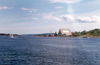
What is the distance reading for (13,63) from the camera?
43406mm

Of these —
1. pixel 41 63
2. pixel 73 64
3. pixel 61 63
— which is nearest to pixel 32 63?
pixel 41 63

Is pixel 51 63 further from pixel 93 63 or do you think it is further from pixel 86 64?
pixel 93 63

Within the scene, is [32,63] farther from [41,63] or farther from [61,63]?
[61,63]

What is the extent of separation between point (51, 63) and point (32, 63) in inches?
227

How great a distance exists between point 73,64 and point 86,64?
163 inches

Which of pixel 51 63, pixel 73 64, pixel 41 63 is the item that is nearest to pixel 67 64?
pixel 73 64

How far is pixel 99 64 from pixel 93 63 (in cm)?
197

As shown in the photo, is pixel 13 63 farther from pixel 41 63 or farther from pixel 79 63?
pixel 79 63

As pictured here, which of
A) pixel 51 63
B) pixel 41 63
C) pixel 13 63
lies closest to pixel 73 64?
pixel 51 63

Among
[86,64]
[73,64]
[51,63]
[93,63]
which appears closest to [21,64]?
[51,63]

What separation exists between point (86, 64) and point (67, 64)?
5.90 metres

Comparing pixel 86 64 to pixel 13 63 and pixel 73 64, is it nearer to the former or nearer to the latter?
pixel 73 64

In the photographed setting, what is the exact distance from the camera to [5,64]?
42438 mm

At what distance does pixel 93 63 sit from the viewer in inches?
1764
